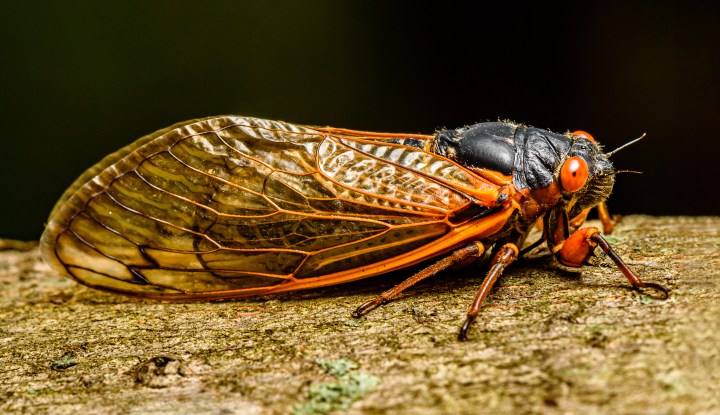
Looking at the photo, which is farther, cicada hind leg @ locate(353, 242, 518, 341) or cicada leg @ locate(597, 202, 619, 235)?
cicada leg @ locate(597, 202, 619, 235)

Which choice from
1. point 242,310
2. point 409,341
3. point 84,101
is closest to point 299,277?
point 242,310

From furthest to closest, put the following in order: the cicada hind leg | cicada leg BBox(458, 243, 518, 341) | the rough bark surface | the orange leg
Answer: the orange leg
the cicada hind leg
cicada leg BBox(458, 243, 518, 341)
the rough bark surface

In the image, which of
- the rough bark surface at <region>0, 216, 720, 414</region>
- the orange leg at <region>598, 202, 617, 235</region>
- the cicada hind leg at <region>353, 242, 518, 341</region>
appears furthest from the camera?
the orange leg at <region>598, 202, 617, 235</region>

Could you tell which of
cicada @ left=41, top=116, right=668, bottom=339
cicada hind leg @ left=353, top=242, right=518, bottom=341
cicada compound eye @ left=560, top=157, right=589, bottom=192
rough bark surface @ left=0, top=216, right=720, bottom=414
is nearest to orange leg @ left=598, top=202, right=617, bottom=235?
rough bark surface @ left=0, top=216, right=720, bottom=414

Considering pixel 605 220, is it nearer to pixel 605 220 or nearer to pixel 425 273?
pixel 605 220

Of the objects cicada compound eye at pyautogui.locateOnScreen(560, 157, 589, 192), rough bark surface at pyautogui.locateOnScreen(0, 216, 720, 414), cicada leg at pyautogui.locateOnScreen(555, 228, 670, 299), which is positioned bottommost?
rough bark surface at pyautogui.locateOnScreen(0, 216, 720, 414)

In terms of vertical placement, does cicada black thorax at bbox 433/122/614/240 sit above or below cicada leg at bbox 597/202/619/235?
above

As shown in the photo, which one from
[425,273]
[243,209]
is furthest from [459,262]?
[243,209]

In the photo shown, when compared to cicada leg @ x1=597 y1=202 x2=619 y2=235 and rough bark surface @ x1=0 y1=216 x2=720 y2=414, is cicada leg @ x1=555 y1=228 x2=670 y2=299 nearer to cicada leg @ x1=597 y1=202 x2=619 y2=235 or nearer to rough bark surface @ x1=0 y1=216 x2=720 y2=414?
rough bark surface @ x1=0 y1=216 x2=720 y2=414

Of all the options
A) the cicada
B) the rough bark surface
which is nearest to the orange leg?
the rough bark surface
